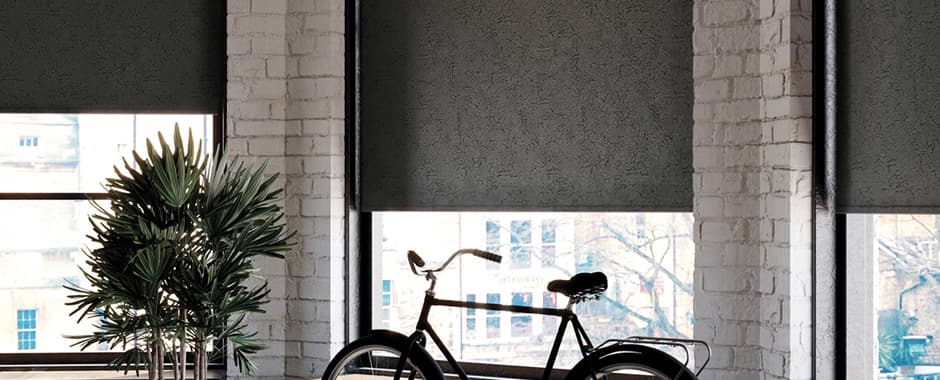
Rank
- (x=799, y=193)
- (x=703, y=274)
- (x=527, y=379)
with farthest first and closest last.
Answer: (x=527, y=379) → (x=703, y=274) → (x=799, y=193)

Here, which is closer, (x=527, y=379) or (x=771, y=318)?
(x=771, y=318)

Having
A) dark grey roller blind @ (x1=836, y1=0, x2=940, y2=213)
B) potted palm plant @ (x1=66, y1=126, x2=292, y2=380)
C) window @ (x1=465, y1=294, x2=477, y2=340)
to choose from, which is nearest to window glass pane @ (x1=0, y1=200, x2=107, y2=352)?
potted palm plant @ (x1=66, y1=126, x2=292, y2=380)

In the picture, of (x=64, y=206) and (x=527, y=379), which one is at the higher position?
(x=64, y=206)

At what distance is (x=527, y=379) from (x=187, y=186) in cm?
166

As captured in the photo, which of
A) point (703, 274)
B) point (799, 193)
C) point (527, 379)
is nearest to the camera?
point (799, 193)

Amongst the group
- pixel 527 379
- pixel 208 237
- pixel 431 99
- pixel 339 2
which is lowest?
pixel 527 379

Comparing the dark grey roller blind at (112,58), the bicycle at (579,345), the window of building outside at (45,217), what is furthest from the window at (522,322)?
the window of building outside at (45,217)

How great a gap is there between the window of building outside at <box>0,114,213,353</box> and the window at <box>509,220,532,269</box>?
6.09 feet

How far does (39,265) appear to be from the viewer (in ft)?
15.6

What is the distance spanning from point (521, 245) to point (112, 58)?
206 cm

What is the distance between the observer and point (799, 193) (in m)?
3.84

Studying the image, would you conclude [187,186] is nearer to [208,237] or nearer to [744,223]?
[208,237]

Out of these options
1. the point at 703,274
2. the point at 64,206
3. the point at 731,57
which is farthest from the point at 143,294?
the point at 731,57

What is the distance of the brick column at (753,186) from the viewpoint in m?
3.84
